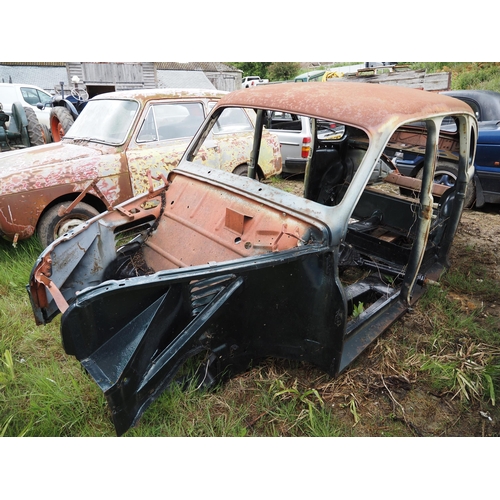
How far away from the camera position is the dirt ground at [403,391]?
244 centimetres

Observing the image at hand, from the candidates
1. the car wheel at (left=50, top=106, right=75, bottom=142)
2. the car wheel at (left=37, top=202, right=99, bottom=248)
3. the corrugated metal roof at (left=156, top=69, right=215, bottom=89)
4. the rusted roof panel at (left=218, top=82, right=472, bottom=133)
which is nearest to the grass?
the car wheel at (left=37, top=202, right=99, bottom=248)

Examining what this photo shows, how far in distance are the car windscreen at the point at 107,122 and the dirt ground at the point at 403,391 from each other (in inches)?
140

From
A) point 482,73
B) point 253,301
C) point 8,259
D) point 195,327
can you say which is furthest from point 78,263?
point 482,73

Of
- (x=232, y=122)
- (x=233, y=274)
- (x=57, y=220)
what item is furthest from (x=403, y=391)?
(x=232, y=122)

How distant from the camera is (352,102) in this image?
2.51 metres

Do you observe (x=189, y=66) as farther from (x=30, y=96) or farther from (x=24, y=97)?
(x=24, y=97)

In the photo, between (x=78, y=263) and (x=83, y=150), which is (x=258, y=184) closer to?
(x=78, y=263)

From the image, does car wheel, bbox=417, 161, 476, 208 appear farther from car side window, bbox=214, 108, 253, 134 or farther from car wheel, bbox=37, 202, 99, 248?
car wheel, bbox=37, 202, 99, 248

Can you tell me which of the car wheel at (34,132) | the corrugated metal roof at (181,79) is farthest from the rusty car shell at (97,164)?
the corrugated metal roof at (181,79)

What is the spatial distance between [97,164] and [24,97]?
7848mm

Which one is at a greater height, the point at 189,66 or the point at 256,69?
the point at 256,69

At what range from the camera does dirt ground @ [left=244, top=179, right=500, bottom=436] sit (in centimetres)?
244

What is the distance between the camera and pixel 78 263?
2.79 meters

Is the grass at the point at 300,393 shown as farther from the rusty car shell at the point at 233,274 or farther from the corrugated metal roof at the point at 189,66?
the corrugated metal roof at the point at 189,66
